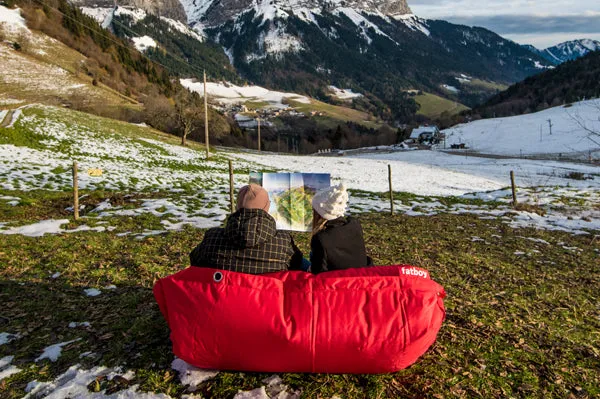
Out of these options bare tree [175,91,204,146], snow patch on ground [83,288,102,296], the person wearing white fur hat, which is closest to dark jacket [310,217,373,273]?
the person wearing white fur hat

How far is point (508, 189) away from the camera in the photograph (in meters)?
24.1

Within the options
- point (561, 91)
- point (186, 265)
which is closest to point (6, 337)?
point (186, 265)

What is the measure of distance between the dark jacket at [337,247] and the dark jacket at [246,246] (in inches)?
19.1

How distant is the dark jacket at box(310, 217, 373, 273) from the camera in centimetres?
489

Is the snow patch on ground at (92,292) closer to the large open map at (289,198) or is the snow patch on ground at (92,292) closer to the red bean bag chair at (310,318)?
the red bean bag chair at (310,318)

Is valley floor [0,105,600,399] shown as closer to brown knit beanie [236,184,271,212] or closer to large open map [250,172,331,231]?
large open map [250,172,331,231]

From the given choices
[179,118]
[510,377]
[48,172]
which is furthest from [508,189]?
[179,118]

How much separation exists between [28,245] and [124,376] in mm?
7062

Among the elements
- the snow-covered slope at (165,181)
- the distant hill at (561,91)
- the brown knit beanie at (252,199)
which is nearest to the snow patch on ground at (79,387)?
the brown knit beanie at (252,199)

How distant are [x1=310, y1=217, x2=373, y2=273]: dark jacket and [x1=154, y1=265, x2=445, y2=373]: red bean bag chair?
64 cm

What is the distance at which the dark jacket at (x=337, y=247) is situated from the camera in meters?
4.89

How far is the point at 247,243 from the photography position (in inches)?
172

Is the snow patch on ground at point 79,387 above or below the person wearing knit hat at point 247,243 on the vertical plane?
below

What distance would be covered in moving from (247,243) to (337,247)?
1199 millimetres
